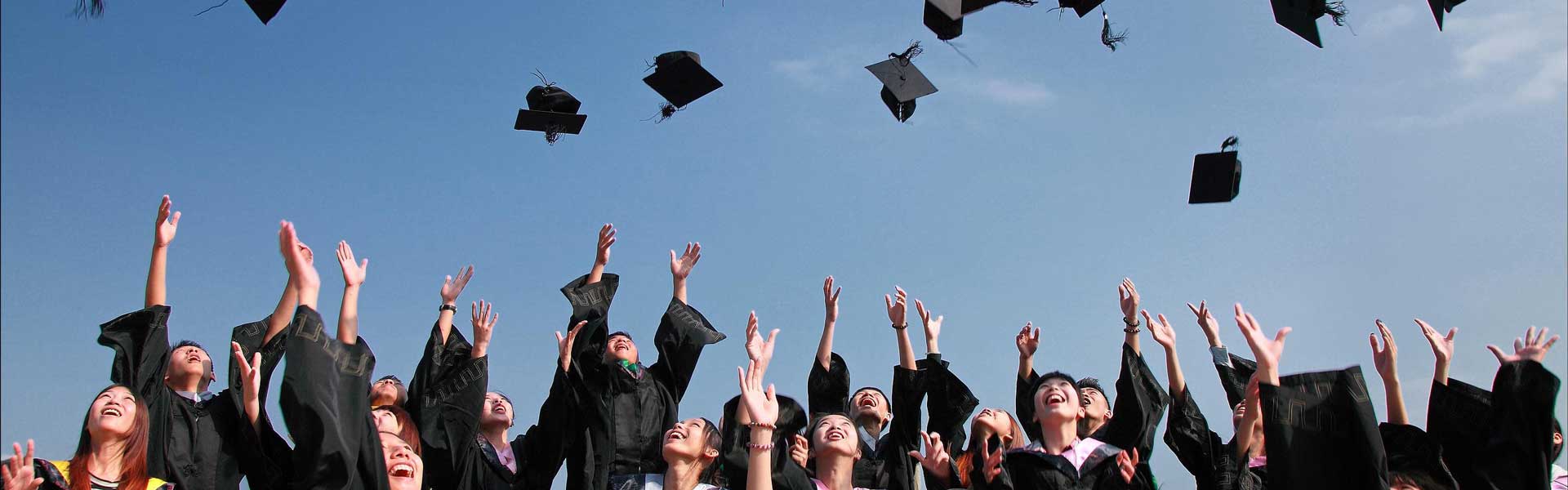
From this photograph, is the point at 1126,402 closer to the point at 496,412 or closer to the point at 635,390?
the point at 635,390

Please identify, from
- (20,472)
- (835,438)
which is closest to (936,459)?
(835,438)

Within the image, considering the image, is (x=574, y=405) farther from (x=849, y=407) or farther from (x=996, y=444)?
(x=996, y=444)

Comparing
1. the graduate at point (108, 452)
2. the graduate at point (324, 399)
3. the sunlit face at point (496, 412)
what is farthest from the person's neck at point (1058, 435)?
the graduate at point (108, 452)

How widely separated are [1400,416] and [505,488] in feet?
10.9

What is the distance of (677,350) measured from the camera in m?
5.71

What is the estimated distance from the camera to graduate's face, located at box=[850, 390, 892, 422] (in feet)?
17.7

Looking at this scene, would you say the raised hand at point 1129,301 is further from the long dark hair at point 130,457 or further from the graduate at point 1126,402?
the long dark hair at point 130,457

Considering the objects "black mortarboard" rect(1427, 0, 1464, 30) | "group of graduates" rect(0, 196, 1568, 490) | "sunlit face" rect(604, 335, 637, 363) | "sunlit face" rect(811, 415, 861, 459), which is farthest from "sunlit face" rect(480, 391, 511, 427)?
"black mortarboard" rect(1427, 0, 1464, 30)

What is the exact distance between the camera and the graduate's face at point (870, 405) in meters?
5.40

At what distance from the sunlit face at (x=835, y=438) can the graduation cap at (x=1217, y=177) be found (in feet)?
7.91

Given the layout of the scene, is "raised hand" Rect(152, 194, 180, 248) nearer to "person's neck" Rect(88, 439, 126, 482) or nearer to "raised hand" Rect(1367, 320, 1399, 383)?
"person's neck" Rect(88, 439, 126, 482)

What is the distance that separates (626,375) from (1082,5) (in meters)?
2.41

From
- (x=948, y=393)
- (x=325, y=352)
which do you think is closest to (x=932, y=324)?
(x=948, y=393)

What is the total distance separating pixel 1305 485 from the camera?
3939mm
